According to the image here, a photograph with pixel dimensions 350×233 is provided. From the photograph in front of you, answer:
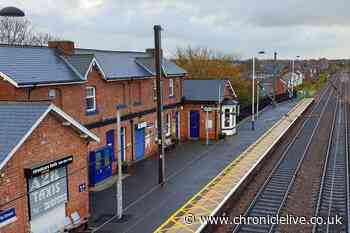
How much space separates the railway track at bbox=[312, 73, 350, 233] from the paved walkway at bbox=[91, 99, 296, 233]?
5.45m

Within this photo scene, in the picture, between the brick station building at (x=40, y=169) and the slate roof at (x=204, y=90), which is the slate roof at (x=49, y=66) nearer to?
the brick station building at (x=40, y=169)

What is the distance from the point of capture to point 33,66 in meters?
17.7

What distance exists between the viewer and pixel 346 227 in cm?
1532

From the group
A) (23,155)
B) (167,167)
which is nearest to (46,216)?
(23,155)

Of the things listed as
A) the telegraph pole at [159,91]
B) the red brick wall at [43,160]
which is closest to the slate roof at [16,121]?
the red brick wall at [43,160]

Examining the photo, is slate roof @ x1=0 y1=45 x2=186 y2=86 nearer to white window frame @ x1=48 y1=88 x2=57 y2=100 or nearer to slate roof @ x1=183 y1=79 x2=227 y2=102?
white window frame @ x1=48 y1=88 x2=57 y2=100

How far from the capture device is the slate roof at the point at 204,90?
32.0 m

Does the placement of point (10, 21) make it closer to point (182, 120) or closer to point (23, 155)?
point (182, 120)

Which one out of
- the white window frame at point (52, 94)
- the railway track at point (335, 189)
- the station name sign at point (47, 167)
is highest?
the white window frame at point (52, 94)

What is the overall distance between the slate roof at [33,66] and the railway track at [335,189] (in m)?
12.3

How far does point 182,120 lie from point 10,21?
33.1m

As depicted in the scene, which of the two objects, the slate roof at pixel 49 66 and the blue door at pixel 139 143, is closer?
the slate roof at pixel 49 66

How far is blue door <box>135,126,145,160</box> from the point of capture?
25.3 metres

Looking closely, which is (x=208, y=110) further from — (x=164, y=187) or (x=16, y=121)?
(x=16, y=121)
